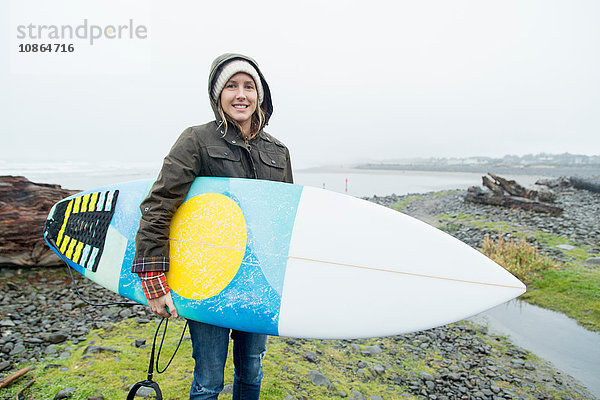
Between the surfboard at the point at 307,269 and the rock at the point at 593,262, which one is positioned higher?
the surfboard at the point at 307,269

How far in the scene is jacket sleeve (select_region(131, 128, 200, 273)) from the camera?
155cm

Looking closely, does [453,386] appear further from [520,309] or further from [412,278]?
[520,309]

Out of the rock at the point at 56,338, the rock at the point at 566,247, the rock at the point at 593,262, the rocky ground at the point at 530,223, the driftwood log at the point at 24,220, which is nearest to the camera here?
the rock at the point at 56,338

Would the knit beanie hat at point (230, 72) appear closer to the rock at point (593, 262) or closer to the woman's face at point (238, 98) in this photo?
the woman's face at point (238, 98)

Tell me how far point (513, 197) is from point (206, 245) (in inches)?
480

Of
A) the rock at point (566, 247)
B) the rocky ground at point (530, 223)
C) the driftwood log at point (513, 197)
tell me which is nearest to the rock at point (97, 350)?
the rocky ground at point (530, 223)

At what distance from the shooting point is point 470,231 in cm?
873

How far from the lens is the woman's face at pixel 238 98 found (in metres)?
1.79

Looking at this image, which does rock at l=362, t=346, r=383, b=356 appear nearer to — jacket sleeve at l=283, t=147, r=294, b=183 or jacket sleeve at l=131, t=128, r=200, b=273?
jacket sleeve at l=283, t=147, r=294, b=183

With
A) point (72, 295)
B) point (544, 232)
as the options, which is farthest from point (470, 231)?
point (72, 295)

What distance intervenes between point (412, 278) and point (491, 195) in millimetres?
12173

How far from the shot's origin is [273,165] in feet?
6.57

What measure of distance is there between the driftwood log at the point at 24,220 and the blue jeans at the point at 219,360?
4.51 metres

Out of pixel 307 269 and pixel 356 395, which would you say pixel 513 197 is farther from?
pixel 307 269
